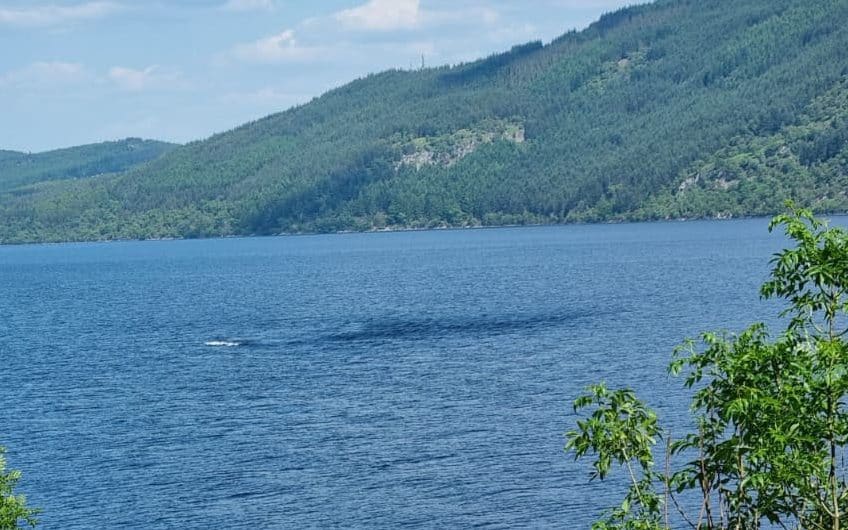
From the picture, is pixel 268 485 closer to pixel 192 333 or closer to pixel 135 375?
pixel 135 375

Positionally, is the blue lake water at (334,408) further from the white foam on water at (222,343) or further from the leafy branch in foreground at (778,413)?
the leafy branch in foreground at (778,413)

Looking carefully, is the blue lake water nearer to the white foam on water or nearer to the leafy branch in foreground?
the white foam on water

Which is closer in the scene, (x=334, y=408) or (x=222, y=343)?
(x=334, y=408)

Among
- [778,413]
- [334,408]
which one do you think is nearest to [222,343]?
[334,408]

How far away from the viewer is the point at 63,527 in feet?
208

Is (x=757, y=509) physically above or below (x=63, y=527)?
above

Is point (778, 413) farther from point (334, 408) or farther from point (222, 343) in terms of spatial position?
point (222, 343)

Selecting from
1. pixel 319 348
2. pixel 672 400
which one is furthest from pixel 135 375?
pixel 672 400

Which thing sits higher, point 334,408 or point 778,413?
point 778,413

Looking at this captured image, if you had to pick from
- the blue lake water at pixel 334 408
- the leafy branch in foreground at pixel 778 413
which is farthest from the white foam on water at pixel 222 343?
the leafy branch in foreground at pixel 778 413

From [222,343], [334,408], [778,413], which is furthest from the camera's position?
[222,343]

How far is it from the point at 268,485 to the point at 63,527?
12.5 m

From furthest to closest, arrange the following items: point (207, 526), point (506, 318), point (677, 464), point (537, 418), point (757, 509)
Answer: point (506, 318) < point (537, 418) < point (677, 464) < point (207, 526) < point (757, 509)

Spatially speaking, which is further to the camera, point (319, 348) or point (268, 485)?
point (319, 348)
